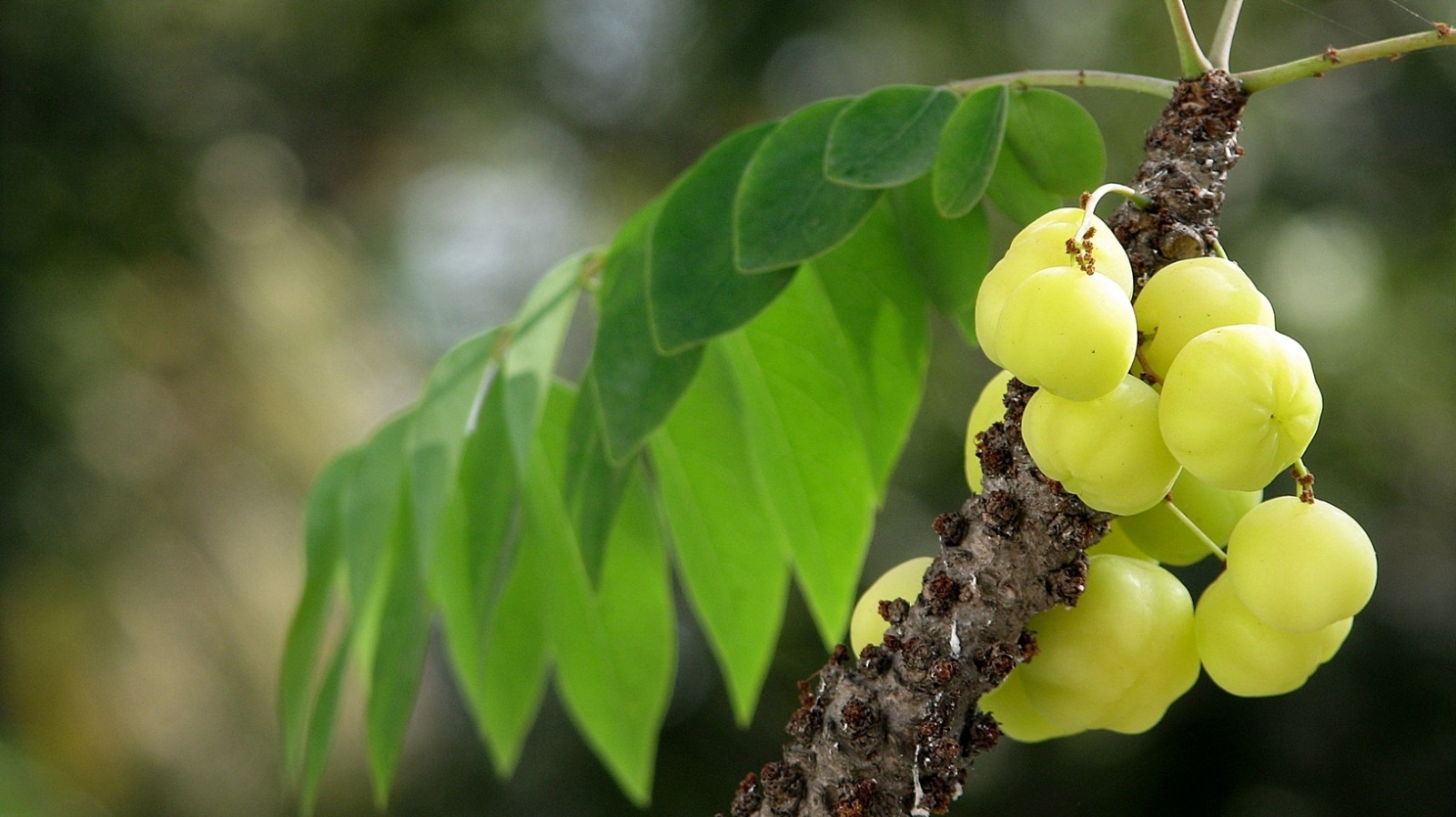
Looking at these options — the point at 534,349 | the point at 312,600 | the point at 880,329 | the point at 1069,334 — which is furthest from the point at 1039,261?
the point at 312,600

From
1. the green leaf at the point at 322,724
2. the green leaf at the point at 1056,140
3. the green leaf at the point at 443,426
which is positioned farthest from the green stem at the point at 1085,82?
the green leaf at the point at 322,724

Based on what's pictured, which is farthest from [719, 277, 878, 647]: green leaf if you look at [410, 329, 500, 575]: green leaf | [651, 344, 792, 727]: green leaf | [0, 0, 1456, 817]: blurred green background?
[0, 0, 1456, 817]: blurred green background

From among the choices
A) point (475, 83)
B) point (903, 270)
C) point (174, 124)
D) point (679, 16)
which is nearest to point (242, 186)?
point (174, 124)

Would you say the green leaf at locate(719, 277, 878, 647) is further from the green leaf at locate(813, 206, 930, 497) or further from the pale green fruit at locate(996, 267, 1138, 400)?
the pale green fruit at locate(996, 267, 1138, 400)

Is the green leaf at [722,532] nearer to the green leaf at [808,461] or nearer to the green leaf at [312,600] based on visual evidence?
the green leaf at [808,461]

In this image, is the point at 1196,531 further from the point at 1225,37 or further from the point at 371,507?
the point at 371,507

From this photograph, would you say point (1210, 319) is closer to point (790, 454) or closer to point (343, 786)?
point (790, 454)
